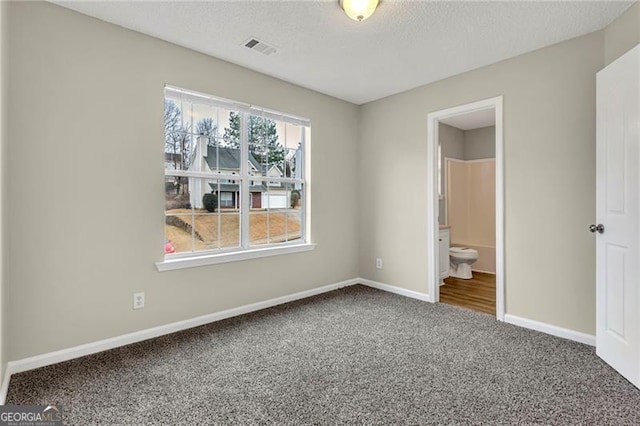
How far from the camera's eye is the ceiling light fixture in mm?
2088

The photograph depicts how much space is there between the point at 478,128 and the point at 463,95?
8.09 feet

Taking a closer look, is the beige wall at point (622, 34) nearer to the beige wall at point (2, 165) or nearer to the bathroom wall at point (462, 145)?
the bathroom wall at point (462, 145)

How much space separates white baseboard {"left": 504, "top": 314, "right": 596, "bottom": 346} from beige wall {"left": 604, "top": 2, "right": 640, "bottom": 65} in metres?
2.16

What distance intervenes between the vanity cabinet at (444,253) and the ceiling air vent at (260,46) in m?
3.31

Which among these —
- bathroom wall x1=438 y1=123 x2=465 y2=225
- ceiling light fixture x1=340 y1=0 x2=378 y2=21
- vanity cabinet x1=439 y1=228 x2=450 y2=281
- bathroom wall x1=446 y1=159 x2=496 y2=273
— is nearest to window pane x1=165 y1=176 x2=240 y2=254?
ceiling light fixture x1=340 y1=0 x2=378 y2=21

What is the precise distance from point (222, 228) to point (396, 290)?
2260 millimetres

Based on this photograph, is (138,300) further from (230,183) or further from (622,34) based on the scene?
(622,34)

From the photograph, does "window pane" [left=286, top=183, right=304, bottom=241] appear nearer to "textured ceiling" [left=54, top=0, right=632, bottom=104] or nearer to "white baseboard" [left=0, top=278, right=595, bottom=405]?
"white baseboard" [left=0, top=278, right=595, bottom=405]

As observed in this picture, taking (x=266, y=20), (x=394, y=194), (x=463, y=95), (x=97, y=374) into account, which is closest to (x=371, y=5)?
(x=266, y=20)

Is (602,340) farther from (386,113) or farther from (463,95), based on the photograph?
(386,113)

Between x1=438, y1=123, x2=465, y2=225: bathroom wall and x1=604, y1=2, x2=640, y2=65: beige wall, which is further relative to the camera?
x1=438, y1=123, x2=465, y2=225: bathroom wall

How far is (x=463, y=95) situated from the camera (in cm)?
336

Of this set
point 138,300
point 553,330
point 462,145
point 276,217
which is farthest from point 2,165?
point 462,145

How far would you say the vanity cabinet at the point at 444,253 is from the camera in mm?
4660
